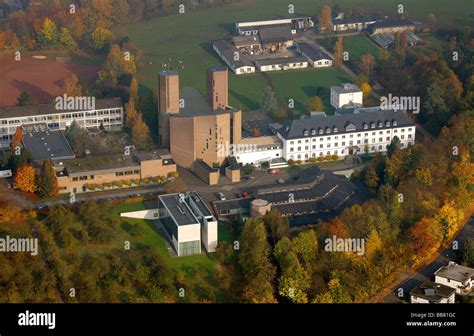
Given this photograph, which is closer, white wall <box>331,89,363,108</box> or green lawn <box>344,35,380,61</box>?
white wall <box>331,89,363,108</box>

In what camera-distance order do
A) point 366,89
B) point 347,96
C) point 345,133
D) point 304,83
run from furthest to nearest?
point 304,83, point 366,89, point 347,96, point 345,133

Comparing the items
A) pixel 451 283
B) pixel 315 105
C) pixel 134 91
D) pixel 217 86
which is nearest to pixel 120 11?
pixel 134 91

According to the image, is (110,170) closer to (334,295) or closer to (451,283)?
(334,295)

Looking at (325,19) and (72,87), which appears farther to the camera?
(325,19)

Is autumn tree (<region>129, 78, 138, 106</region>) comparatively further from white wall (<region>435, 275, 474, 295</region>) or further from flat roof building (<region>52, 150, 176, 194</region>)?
white wall (<region>435, 275, 474, 295</region>)

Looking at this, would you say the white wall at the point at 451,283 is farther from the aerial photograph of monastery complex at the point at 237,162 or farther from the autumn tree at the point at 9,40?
the autumn tree at the point at 9,40

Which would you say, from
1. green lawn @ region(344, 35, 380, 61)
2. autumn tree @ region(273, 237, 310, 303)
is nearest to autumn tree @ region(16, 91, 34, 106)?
autumn tree @ region(273, 237, 310, 303)
